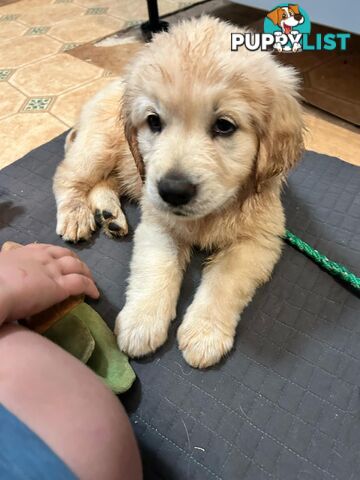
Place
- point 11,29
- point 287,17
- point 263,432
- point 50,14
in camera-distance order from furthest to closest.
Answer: point 50,14 → point 11,29 → point 287,17 → point 263,432

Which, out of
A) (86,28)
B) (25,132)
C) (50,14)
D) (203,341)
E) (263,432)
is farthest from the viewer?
(50,14)

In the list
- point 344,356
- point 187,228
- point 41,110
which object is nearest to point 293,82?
point 187,228

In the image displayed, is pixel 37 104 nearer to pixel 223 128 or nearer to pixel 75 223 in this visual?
pixel 75 223

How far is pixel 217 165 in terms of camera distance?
1.07 metres

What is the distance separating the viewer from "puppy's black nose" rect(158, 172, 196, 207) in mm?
1023

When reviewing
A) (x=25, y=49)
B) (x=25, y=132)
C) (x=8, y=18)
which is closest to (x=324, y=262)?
(x=25, y=132)

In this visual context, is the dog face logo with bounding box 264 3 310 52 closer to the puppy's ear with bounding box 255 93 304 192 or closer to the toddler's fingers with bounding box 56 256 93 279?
the puppy's ear with bounding box 255 93 304 192

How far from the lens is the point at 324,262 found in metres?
1.32

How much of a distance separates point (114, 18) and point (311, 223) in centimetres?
278

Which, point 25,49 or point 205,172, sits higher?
point 205,172

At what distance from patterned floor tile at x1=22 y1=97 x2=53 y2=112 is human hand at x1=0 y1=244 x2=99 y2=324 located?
163 centimetres

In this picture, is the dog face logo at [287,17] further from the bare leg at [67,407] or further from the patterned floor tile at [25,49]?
the bare leg at [67,407]

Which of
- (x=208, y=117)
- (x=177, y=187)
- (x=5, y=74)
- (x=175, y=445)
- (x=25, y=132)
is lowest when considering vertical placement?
Result: (x=175, y=445)

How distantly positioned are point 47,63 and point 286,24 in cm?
158
